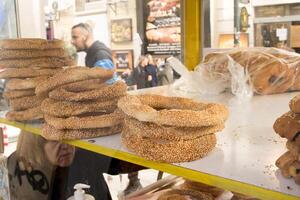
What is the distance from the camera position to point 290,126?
501 mm

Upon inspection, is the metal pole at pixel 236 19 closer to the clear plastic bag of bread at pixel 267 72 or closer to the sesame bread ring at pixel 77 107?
the clear plastic bag of bread at pixel 267 72

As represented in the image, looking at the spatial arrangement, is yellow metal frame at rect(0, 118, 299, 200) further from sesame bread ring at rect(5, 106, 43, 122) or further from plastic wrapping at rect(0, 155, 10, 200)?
plastic wrapping at rect(0, 155, 10, 200)

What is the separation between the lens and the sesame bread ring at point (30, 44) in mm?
1021

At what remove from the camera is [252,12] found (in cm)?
98

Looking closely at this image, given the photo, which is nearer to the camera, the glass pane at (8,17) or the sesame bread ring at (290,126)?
the sesame bread ring at (290,126)

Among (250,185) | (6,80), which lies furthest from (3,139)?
(250,185)

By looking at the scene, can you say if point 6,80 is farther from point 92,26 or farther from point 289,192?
point 289,192

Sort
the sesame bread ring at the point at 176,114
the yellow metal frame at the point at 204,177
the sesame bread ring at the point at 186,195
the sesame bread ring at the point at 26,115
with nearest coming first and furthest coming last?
the yellow metal frame at the point at 204,177 → the sesame bread ring at the point at 176,114 → the sesame bread ring at the point at 186,195 → the sesame bread ring at the point at 26,115

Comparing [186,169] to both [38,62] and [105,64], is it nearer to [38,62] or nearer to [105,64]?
[105,64]

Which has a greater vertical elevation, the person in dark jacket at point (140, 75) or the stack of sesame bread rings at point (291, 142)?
the person in dark jacket at point (140, 75)

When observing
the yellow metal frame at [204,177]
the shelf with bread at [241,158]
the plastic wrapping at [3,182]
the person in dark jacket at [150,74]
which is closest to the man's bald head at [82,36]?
the person in dark jacket at [150,74]

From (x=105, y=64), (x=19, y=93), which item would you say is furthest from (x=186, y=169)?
(x=19, y=93)

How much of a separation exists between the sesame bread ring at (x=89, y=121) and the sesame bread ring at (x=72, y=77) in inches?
4.0

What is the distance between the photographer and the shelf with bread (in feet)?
1.56
